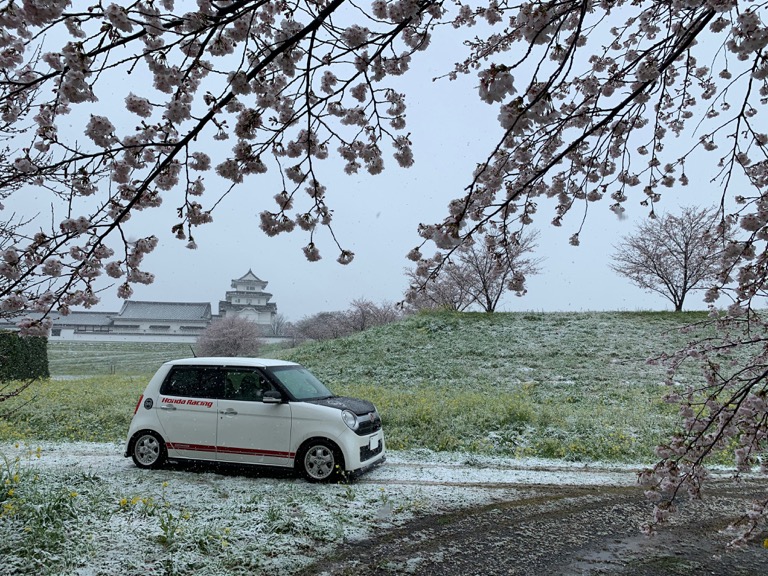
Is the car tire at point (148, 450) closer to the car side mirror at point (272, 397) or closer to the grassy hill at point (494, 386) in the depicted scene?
the car side mirror at point (272, 397)

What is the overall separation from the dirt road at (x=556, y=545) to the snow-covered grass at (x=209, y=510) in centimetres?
33

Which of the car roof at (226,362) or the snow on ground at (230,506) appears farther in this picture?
the car roof at (226,362)

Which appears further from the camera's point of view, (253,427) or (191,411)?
(191,411)

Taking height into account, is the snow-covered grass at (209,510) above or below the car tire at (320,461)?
below

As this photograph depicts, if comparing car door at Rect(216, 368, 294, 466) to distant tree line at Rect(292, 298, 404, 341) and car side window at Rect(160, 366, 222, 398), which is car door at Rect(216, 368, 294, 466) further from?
distant tree line at Rect(292, 298, 404, 341)

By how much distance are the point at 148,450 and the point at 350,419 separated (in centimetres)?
271

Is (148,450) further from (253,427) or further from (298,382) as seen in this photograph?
(298,382)

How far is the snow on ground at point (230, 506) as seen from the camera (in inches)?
145

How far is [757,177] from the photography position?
4.42 metres

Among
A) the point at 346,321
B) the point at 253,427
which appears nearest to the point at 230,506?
the point at 253,427

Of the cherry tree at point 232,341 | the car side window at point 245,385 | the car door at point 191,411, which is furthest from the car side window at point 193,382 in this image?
the cherry tree at point 232,341

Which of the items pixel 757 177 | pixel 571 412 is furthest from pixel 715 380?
pixel 571 412

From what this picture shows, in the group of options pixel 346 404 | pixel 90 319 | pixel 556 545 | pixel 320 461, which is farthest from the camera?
pixel 90 319

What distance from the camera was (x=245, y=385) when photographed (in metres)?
6.50
